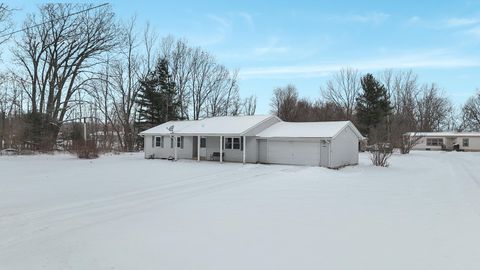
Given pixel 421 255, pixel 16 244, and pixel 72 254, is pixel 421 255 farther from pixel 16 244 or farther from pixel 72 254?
pixel 16 244

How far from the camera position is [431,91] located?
66.6m

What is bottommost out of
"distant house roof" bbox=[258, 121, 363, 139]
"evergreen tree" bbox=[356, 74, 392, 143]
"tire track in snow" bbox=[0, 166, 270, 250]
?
"tire track in snow" bbox=[0, 166, 270, 250]

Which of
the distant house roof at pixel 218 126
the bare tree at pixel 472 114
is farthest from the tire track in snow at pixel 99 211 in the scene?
the bare tree at pixel 472 114

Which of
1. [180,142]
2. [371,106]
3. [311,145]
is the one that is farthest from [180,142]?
[371,106]

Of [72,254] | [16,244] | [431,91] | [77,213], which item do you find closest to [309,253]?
[72,254]

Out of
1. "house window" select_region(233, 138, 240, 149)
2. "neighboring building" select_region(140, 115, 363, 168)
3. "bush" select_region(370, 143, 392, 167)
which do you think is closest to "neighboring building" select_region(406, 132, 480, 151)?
"bush" select_region(370, 143, 392, 167)

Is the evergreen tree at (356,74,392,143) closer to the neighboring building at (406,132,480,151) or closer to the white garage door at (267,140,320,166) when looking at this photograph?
the neighboring building at (406,132,480,151)

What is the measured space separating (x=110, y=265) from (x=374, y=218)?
615cm

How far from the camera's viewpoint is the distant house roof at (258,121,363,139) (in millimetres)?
23719

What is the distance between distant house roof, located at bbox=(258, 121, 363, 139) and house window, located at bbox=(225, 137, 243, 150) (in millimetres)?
1513

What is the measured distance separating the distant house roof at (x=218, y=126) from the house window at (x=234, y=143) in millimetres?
780

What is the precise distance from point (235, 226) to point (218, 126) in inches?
802

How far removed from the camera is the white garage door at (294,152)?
23688 millimetres

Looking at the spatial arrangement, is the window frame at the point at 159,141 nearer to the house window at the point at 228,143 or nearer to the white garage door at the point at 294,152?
the house window at the point at 228,143
